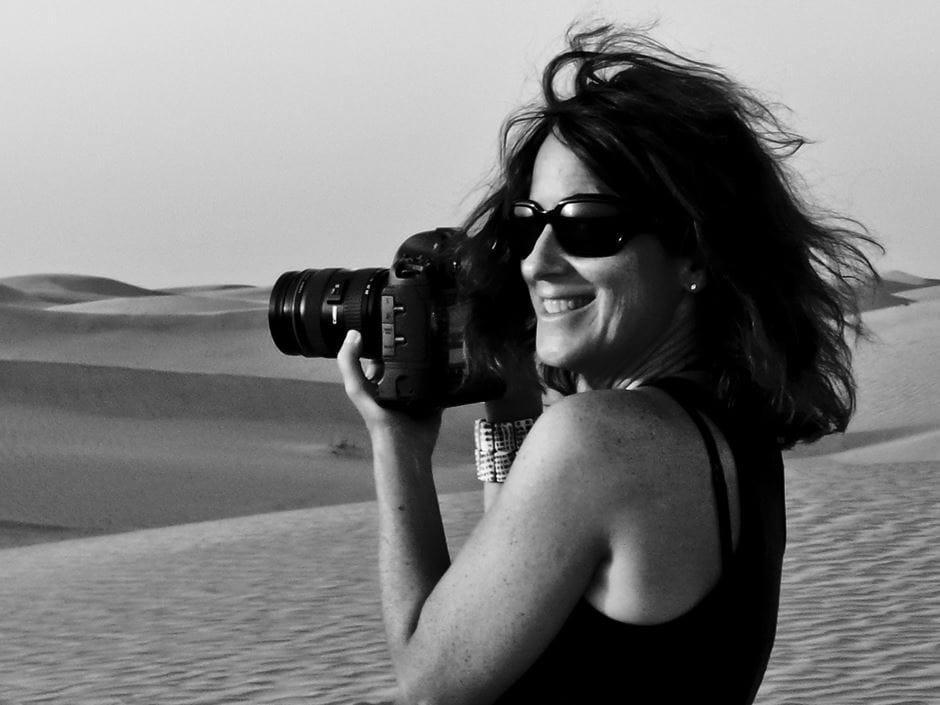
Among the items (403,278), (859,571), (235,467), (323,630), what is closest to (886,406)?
(235,467)

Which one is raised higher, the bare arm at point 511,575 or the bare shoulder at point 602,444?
the bare shoulder at point 602,444

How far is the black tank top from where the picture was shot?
168 centimetres

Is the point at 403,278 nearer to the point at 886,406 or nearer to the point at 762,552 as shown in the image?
the point at 762,552

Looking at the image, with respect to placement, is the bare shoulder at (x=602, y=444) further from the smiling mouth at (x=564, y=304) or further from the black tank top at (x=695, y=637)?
the smiling mouth at (x=564, y=304)

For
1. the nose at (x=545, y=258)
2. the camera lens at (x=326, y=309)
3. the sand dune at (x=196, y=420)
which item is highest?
the nose at (x=545, y=258)

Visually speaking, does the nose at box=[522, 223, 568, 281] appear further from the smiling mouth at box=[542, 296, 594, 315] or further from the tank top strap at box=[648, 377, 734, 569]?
the tank top strap at box=[648, 377, 734, 569]

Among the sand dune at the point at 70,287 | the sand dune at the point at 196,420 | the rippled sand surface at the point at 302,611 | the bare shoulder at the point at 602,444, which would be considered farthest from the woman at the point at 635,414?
the sand dune at the point at 70,287

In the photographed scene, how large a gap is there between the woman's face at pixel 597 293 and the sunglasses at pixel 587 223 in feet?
0.04

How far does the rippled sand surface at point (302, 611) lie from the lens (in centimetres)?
532

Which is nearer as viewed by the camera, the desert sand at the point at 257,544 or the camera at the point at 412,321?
the camera at the point at 412,321

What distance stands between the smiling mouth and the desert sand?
24.9 inches

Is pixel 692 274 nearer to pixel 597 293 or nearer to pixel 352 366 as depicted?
pixel 597 293

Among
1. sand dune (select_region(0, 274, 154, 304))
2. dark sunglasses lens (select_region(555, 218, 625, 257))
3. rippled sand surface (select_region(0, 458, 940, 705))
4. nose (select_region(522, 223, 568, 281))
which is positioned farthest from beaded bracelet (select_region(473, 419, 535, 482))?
sand dune (select_region(0, 274, 154, 304))

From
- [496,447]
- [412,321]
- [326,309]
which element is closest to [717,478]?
[496,447]
